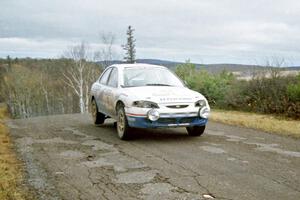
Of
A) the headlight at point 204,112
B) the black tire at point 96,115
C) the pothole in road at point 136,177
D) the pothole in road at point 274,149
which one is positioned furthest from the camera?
the black tire at point 96,115

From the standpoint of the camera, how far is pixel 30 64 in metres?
86.3

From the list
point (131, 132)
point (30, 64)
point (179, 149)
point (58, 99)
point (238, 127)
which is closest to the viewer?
point (179, 149)

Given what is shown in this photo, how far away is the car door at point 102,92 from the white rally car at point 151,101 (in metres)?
0.12

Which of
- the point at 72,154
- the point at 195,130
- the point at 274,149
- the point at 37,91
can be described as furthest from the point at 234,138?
the point at 37,91

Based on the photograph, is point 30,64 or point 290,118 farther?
point 30,64

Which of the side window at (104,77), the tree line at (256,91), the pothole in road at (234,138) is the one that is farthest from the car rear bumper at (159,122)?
the tree line at (256,91)

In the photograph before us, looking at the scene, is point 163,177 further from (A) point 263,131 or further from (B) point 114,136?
(A) point 263,131

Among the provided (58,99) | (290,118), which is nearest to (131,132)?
(290,118)

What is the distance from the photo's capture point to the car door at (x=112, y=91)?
378 inches

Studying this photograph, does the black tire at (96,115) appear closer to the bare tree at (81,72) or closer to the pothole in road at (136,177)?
the pothole in road at (136,177)

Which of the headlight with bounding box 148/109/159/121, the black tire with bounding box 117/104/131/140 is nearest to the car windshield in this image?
the black tire with bounding box 117/104/131/140

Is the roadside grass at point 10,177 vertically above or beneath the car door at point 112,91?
beneath

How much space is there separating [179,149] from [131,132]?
140 cm

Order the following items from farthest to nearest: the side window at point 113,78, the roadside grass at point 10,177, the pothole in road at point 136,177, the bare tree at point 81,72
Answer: the bare tree at point 81,72 → the side window at point 113,78 → the pothole in road at point 136,177 → the roadside grass at point 10,177
